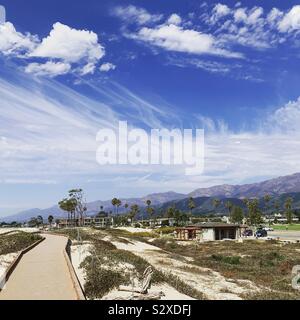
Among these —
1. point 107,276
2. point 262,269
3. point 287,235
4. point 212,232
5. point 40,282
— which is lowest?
point 287,235

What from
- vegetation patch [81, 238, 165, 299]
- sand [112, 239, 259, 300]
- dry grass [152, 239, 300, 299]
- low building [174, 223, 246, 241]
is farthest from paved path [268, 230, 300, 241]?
vegetation patch [81, 238, 165, 299]

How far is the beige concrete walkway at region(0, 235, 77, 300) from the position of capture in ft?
55.5

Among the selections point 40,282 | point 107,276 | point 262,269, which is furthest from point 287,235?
point 40,282

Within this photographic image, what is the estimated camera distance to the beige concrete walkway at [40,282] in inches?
666

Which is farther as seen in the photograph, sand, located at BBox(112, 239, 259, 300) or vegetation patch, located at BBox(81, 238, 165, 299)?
sand, located at BBox(112, 239, 259, 300)

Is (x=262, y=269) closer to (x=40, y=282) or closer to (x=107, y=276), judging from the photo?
(x=107, y=276)

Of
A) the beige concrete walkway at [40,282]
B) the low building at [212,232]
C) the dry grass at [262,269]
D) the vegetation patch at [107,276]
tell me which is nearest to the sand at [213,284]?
the dry grass at [262,269]

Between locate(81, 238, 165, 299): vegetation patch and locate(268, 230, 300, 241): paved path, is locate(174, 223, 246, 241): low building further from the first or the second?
locate(81, 238, 165, 299): vegetation patch

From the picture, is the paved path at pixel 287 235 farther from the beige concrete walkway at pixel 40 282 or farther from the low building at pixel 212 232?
the beige concrete walkway at pixel 40 282

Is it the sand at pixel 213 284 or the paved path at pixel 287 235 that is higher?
the sand at pixel 213 284

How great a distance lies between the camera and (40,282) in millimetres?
19625
